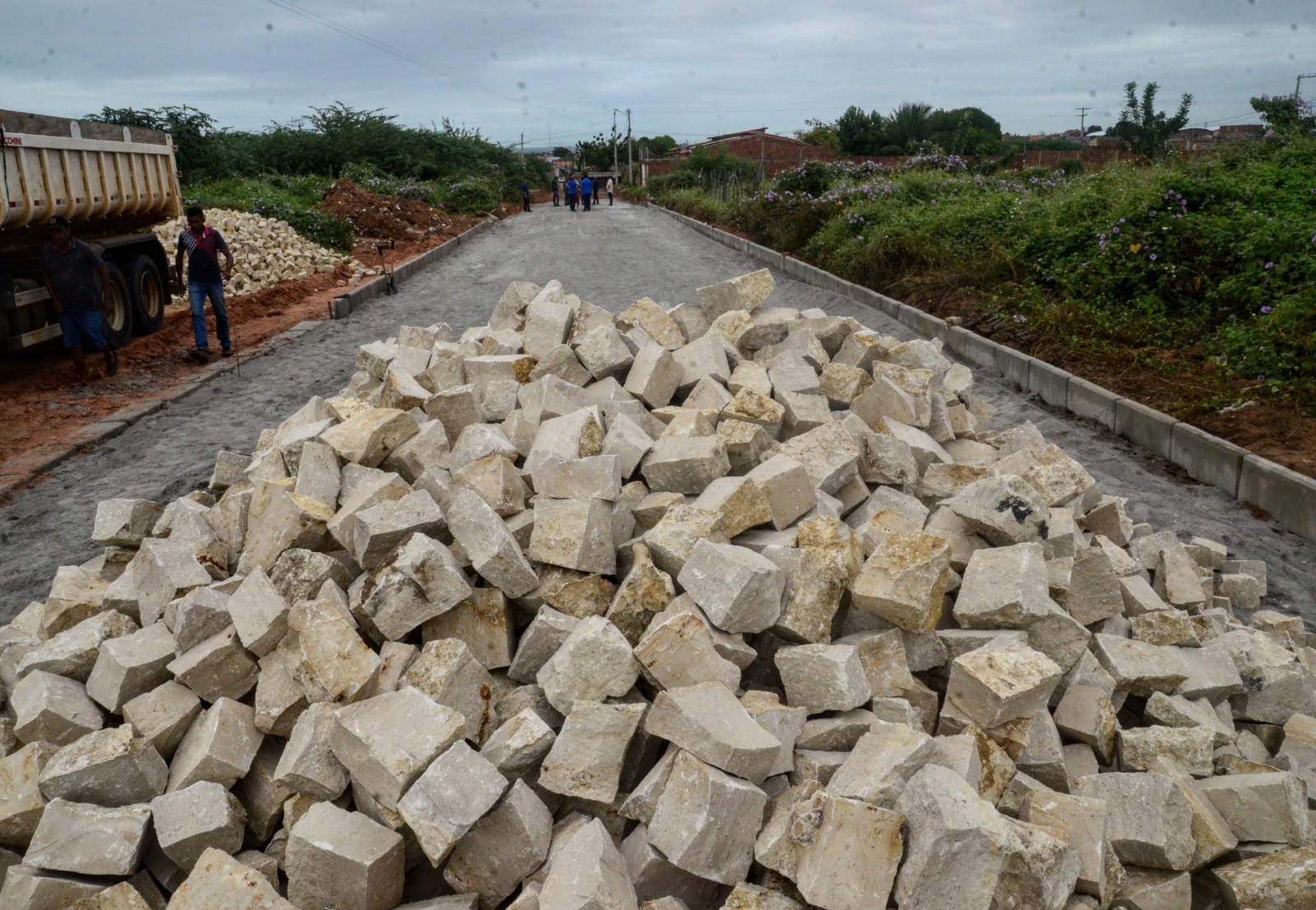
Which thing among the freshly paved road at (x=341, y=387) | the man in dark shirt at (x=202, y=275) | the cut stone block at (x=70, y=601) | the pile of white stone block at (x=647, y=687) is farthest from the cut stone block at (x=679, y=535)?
the man in dark shirt at (x=202, y=275)

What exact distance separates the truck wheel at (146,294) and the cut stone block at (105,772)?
378 inches

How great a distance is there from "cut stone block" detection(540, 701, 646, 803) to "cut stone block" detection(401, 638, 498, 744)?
352 mm

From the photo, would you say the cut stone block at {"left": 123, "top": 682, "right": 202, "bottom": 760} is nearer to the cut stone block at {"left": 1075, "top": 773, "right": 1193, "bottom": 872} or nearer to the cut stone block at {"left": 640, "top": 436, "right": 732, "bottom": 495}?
the cut stone block at {"left": 640, "top": 436, "right": 732, "bottom": 495}

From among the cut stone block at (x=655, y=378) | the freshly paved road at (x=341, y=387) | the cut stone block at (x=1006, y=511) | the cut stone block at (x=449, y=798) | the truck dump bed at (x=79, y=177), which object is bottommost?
the freshly paved road at (x=341, y=387)

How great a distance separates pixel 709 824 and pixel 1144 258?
28.4ft

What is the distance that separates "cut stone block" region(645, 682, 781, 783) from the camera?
2.49m

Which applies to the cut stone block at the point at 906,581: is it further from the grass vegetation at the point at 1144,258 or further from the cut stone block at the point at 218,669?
the grass vegetation at the point at 1144,258

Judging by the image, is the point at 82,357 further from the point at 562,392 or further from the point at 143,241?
the point at 562,392

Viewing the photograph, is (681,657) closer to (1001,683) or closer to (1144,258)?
(1001,683)

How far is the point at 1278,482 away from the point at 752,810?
4.65 m

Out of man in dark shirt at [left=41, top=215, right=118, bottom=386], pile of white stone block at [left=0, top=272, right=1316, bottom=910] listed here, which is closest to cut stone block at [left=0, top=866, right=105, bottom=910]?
pile of white stone block at [left=0, top=272, right=1316, bottom=910]

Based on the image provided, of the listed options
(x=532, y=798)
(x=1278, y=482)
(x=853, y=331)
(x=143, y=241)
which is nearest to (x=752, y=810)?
(x=532, y=798)

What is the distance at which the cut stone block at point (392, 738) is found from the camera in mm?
2543

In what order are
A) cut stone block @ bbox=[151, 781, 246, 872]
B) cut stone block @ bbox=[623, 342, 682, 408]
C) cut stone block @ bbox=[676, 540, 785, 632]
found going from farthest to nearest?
cut stone block @ bbox=[623, 342, 682, 408]
cut stone block @ bbox=[676, 540, 785, 632]
cut stone block @ bbox=[151, 781, 246, 872]
